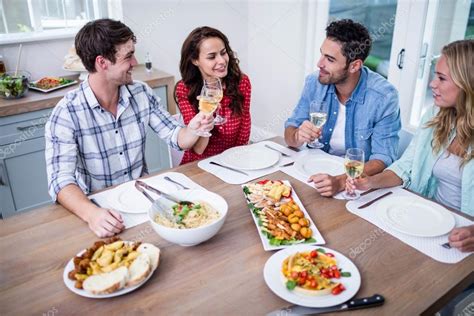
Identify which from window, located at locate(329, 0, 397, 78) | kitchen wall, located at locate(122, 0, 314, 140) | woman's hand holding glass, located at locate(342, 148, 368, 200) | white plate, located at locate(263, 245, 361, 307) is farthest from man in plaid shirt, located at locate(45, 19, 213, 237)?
window, located at locate(329, 0, 397, 78)

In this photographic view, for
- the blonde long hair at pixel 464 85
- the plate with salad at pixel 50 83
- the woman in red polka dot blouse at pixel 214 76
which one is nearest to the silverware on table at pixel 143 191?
the woman in red polka dot blouse at pixel 214 76

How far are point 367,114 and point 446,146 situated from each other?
1.45 ft

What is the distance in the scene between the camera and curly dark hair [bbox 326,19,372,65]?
1.98 metres

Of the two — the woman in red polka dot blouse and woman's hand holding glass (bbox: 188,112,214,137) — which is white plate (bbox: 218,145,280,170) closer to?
woman's hand holding glass (bbox: 188,112,214,137)

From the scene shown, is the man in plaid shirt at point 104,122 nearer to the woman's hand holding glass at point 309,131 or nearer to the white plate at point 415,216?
the woman's hand holding glass at point 309,131

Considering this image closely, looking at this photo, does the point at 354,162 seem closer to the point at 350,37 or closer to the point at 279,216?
the point at 279,216

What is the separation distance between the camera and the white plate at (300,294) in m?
0.99

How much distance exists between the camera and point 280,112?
3.84 m

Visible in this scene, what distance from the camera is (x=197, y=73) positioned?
7.24ft

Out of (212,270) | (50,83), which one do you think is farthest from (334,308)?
(50,83)

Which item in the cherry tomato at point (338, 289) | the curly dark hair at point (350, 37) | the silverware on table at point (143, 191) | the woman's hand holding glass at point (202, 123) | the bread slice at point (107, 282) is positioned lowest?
the cherry tomato at point (338, 289)

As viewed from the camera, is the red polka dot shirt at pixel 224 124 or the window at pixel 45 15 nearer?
the red polka dot shirt at pixel 224 124

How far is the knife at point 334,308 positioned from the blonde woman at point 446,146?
527mm

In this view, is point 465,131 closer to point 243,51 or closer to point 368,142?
point 368,142
